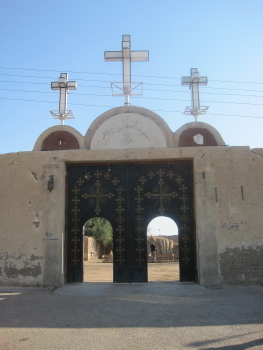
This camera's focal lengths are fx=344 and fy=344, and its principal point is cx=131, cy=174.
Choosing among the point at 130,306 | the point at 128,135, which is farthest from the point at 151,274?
→ the point at 130,306

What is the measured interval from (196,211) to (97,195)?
9.13 ft

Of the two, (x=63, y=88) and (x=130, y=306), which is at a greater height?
(x=63, y=88)

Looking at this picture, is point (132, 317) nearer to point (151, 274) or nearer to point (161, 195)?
point (161, 195)

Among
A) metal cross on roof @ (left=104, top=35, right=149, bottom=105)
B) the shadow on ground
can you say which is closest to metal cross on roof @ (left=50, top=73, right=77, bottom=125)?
metal cross on roof @ (left=104, top=35, right=149, bottom=105)

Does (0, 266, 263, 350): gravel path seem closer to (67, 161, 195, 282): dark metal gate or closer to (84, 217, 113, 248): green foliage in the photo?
(67, 161, 195, 282): dark metal gate

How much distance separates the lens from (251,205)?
9094 millimetres

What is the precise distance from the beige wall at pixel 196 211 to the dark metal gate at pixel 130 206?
469mm

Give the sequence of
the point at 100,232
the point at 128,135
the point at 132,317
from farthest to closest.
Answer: the point at 100,232
the point at 128,135
the point at 132,317

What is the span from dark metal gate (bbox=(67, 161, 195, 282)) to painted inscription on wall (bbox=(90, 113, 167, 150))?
0.60m

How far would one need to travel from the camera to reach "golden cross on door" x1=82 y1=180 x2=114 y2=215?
31.9ft

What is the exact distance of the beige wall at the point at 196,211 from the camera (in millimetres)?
8867

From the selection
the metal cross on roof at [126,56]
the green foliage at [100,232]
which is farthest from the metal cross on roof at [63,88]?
the green foliage at [100,232]

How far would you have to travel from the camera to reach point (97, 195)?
9750 millimetres

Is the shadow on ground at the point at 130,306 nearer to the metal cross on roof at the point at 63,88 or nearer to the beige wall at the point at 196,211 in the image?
the beige wall at the point at 196,211
